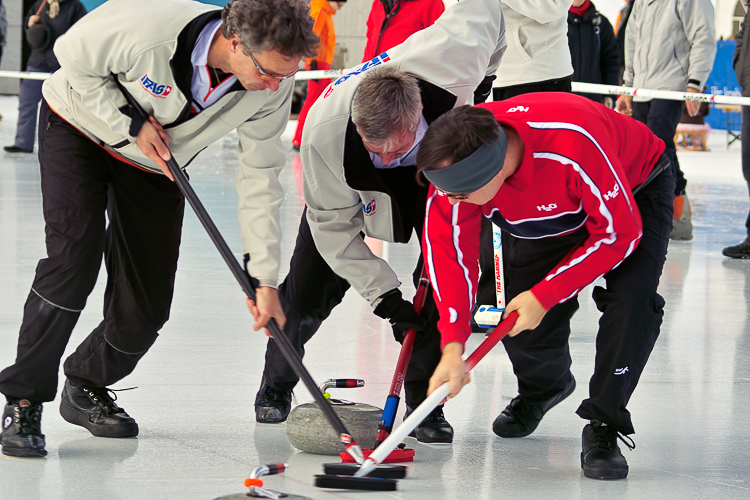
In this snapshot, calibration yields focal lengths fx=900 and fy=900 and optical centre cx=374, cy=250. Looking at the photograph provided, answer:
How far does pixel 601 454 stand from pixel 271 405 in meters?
1.08

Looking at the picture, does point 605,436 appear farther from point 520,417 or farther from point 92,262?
point 92,262

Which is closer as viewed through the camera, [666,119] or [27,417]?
[27,417]

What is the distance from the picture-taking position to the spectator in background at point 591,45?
6387 millimetres

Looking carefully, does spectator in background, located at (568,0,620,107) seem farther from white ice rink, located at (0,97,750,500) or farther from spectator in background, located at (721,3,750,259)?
white ice rink, located at (0,97,750,500)

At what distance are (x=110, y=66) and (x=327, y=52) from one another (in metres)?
7.98

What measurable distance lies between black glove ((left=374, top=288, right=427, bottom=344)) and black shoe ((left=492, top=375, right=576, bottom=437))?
41cm

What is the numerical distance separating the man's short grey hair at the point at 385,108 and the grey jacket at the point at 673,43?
4.32 metres

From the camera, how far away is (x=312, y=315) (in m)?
3.08

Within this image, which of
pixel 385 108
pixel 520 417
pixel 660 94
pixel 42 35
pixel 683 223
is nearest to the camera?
pixel 385 108

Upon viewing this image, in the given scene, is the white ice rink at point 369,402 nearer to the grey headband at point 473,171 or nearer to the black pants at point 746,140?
the grey headband at point 473,171

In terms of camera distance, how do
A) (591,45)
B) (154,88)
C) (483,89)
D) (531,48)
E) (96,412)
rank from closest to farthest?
(154,88) → (96,412) → (483,89) → (531,48) → (591,45)

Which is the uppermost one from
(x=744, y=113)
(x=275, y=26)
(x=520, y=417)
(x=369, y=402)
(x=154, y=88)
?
(x=275, y=26)

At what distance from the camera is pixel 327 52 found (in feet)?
33.7

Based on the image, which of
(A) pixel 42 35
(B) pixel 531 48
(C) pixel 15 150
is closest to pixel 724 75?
(A) pixel 42 35
